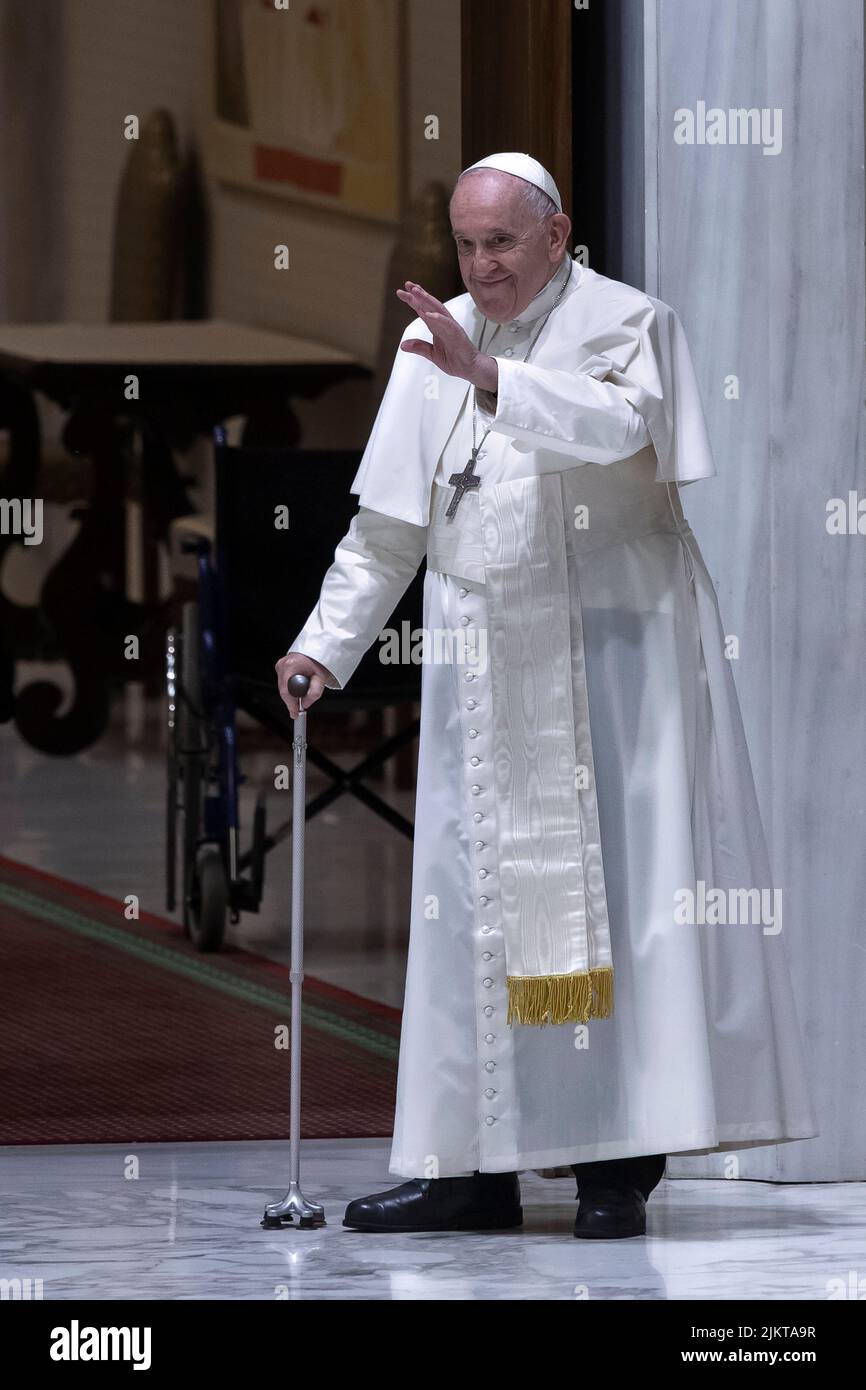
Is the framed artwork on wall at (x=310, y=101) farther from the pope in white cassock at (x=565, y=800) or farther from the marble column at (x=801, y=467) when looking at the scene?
the pope in white cassock at (x=565, y=800)

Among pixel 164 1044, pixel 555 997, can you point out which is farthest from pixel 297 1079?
pixel 164 1044

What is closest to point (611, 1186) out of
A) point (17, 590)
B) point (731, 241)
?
point (731, 241)

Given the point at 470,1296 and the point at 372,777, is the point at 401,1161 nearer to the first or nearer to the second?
the point at 470,1296

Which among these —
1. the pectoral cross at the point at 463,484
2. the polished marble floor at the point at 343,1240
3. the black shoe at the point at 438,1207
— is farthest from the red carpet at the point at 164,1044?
the pectoral cross at the point at 463,484

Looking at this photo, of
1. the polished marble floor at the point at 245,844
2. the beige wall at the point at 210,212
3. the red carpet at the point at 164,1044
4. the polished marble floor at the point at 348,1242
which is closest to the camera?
the polished marble floor at the point at 348,1242

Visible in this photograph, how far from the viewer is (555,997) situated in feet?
10.6

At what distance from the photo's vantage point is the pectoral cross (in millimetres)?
3316

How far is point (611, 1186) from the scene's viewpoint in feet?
10.9

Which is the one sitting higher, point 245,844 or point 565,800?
point 245,844

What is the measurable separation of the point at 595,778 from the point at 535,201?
777mm

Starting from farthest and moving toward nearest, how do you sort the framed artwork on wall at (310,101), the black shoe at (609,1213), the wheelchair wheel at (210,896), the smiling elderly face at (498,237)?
the framed artwork on wall at (310,101) < the wheelchair wheel at (210,896) < the black shoe at (609,1213) < the smiling elderly face at (498,237)

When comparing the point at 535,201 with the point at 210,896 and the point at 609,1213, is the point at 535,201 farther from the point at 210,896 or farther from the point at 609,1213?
the point at 210,896

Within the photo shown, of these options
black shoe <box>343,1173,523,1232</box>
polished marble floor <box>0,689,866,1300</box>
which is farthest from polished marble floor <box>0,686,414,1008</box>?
black shoe <box>343,1173,523,1232</box>

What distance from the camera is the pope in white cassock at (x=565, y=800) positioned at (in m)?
3.27
